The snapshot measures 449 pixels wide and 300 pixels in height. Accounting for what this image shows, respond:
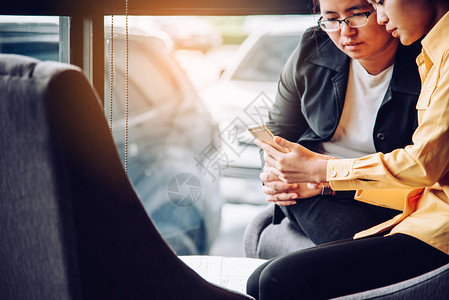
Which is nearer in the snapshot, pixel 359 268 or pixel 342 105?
pixel 359 268

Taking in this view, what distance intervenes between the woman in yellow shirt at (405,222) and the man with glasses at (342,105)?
0.88ft

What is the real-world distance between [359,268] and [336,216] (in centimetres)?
45

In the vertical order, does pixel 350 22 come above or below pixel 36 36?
above

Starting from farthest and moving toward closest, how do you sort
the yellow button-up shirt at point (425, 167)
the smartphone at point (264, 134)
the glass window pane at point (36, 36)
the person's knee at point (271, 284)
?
the glass window pane at point (36, 36)
the smartphone at point (264, 134)
the person's knee at point (271, 284)
the yellow button-up shirt at point (425, 167)

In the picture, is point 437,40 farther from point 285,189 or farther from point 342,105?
point 285,189

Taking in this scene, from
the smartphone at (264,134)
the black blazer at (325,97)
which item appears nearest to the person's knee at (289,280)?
the smartphone at (264,134)

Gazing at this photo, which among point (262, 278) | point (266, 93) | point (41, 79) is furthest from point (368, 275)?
point (266, 93)

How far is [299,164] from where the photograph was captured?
1.43 metres

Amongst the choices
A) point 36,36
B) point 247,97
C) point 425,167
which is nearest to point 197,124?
point 247,97

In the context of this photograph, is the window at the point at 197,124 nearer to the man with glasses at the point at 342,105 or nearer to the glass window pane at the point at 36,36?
the glass window pane at the point at 36,36

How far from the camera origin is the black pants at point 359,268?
1.24 metres

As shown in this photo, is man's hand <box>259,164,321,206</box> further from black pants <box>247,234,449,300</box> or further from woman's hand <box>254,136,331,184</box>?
black pants <box>247,234,449,300</box>

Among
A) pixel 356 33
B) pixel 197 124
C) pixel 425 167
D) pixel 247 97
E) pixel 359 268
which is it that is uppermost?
pixel 356 33

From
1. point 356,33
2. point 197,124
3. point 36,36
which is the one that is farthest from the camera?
point 197,124
